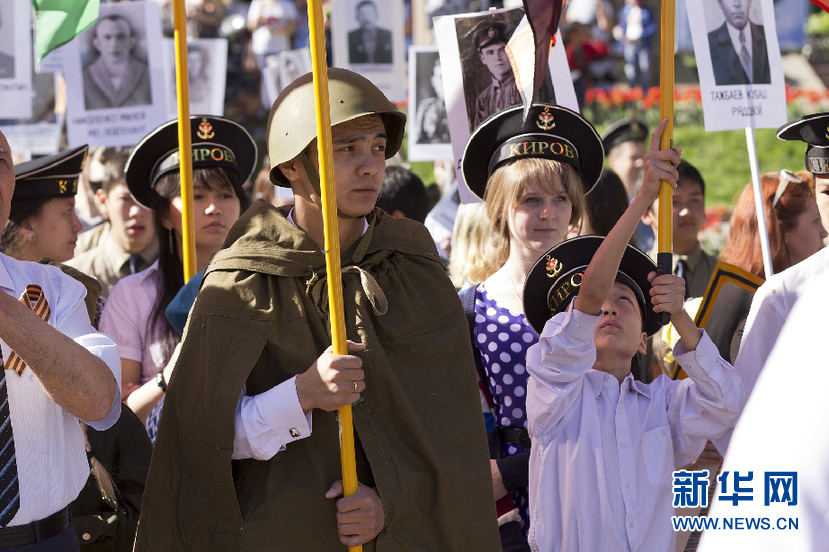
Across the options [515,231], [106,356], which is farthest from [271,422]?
[515,231]

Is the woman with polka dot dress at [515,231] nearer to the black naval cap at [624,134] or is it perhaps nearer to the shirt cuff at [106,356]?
the shirt cuff at [106,356]

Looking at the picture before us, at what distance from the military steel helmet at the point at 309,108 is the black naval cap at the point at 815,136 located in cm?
169

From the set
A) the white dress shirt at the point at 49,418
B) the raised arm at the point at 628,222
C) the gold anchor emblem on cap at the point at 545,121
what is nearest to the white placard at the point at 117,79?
the gold anchor emblem on cap at the point at 545,121

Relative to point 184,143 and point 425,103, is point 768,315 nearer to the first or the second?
point 184,143

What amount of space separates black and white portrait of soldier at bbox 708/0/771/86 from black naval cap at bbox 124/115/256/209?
2.24 m

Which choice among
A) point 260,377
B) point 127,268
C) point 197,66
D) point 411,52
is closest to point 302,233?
point 260,377

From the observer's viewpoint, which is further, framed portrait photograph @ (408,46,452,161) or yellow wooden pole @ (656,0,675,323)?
framed portrait photograph @ (408,46,452,161)

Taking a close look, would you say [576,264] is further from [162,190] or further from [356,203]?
[162,190]

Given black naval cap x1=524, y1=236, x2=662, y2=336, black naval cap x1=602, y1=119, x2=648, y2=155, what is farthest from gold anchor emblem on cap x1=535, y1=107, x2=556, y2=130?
black naval cap x1=602, y1=119, x2=648, y2=155

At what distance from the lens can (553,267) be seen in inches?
137

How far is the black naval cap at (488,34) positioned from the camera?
466 centimetres

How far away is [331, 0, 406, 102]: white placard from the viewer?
21.9ft

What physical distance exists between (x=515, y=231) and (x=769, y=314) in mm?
1009

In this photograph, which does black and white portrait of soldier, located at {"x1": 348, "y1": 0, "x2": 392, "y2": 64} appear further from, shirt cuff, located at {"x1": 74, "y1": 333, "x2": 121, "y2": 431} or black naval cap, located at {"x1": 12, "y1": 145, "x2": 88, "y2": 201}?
shirt cuff, located at {"x1": 74, "y1": 333, "x2": 121, "y2": 431}
